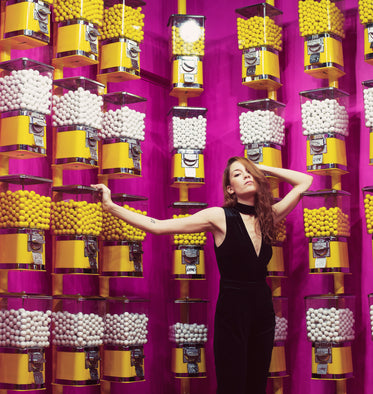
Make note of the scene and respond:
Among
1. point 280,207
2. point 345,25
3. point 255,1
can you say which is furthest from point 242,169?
point 255,1

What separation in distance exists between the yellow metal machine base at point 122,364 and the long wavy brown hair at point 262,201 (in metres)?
1.49

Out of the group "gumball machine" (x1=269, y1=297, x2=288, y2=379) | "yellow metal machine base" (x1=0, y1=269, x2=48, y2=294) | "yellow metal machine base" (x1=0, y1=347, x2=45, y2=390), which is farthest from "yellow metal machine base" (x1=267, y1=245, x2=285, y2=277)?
"yellow metal machine base" (x1=0, y1=347, x2=45, y2=390)

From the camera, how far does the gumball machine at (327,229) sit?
16.9 feet

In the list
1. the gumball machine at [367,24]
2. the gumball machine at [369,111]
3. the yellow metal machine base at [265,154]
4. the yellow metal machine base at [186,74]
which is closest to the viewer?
the gumball machine at [369,111]

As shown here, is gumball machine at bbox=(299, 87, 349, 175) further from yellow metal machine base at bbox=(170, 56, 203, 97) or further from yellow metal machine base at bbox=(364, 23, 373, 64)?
yellow metal machine base at bbox=(170, 56, 203, 97)

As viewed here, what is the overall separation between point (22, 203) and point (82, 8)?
1521mm

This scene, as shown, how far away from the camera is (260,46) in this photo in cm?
562

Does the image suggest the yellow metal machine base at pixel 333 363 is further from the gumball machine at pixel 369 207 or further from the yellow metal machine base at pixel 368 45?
the yellow metal machine base at pixel 368 45

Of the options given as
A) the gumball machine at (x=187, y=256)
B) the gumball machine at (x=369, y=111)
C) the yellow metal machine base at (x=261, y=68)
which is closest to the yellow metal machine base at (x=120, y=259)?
the gumball machine at (x=187, y=256)

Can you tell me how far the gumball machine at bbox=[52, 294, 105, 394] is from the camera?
475 cm

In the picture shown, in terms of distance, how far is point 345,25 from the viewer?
18.9ft

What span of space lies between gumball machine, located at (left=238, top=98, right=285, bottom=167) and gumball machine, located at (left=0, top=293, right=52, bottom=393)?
2.07 metres

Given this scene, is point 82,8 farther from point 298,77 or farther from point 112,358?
point 112,358

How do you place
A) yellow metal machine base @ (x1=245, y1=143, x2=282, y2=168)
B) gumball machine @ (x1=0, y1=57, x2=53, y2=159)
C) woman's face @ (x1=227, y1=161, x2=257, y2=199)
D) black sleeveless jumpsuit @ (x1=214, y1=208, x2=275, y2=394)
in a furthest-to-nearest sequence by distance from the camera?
yellow metal machine base @ (x1=245, y1=143, x2=282, y2=168), gumball machine @ (x1=0, y1=57, x2=53, y2=159), woman's face @ (x1=227, y1=161, x2=257, y2=199), black sleeveless jumpsuit @ (x1=214, y1=208, x2=275, y2=394)
